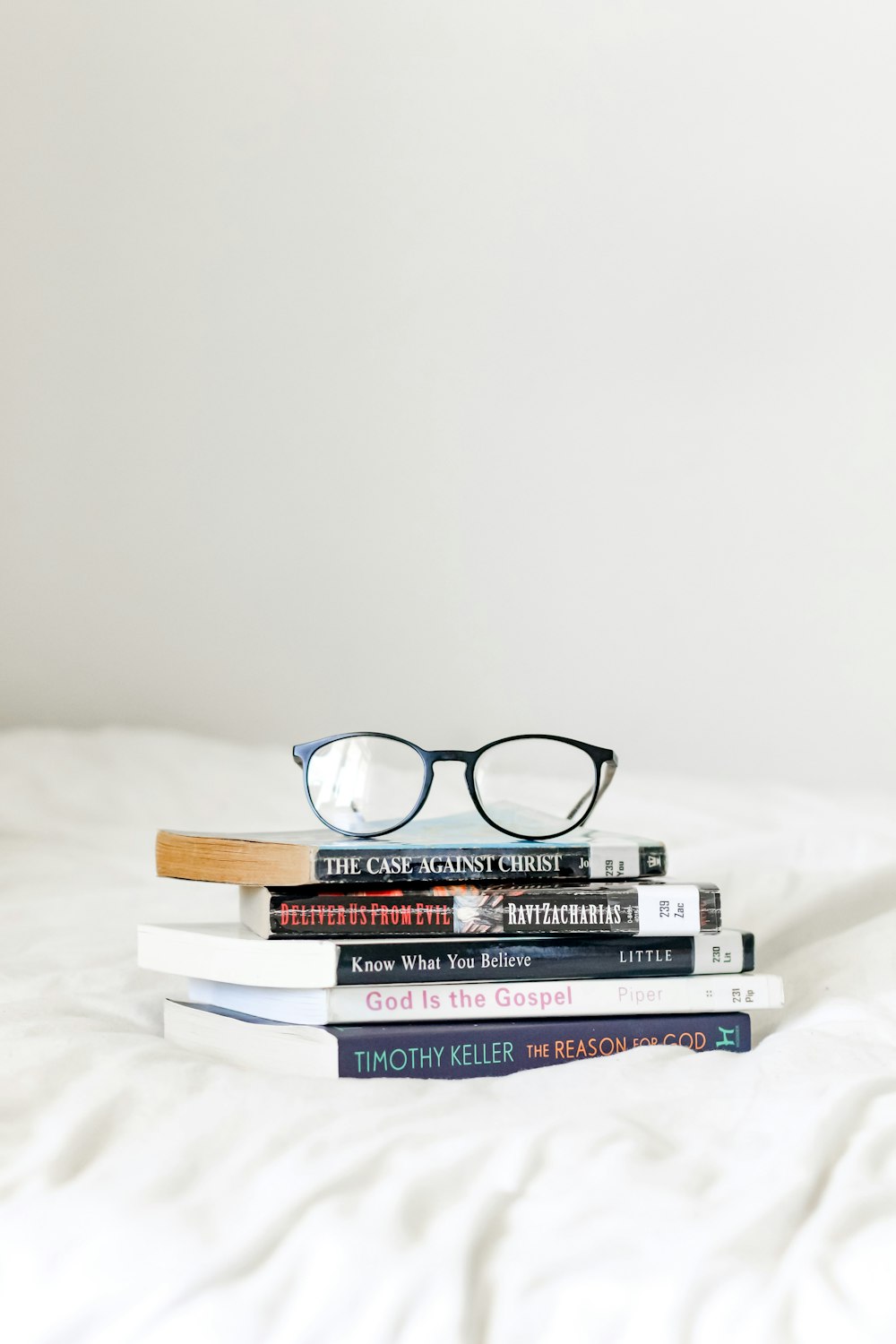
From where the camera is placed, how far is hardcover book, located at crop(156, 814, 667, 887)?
686 millimetres

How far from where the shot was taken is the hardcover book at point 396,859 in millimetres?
686

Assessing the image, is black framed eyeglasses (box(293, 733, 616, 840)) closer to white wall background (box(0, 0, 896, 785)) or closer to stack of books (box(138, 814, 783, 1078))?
stack of books (box(138, 814, 783, 1078))

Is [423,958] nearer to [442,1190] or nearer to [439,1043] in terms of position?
[439,1043]

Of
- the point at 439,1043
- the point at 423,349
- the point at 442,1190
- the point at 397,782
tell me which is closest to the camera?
the point at 442,1190

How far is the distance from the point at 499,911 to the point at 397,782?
0.13 metres

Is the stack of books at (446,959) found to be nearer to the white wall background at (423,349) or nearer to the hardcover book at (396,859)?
the hardcover book at (396,859)

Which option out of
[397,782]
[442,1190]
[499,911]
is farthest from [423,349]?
[442,1190]

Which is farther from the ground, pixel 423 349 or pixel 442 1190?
pixel 423 349

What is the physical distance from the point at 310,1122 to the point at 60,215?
1.33 meters

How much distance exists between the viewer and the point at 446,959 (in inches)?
27.2

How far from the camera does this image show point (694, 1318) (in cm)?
40

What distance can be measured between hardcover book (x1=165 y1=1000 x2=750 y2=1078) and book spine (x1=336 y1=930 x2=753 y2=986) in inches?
1.2

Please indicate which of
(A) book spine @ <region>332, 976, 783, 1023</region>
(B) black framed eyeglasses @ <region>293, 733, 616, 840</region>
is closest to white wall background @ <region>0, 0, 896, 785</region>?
(B) black framed eyeglasses @ <region>293, 733, 616, 840</region>

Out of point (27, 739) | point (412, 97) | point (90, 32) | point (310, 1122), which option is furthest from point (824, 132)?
point (310, 1122)
